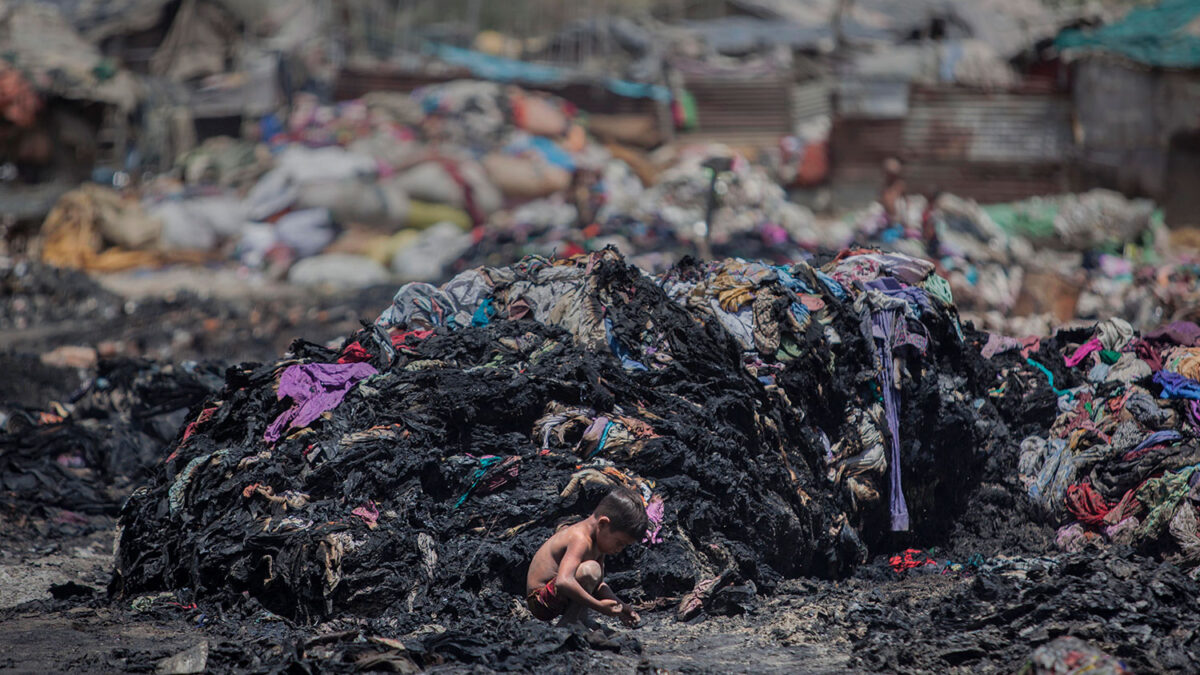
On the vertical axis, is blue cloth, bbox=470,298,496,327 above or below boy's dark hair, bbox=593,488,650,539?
above

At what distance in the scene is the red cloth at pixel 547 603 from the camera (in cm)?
441

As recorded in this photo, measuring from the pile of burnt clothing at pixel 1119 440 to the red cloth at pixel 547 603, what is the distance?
2875mm

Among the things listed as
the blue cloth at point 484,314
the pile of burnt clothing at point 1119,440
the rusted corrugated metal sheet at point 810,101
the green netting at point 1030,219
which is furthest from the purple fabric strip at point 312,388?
the rusted corrugated metal sheet at point 810,101

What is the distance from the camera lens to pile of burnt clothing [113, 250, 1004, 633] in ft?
15.8

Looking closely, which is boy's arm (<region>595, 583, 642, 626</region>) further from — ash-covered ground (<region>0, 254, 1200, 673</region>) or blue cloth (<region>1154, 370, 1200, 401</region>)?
blue cloth (<region>1154, 370, 1200, 401</region>)

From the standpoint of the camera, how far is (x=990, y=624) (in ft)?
14.1

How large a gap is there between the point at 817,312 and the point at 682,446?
51.6 inches

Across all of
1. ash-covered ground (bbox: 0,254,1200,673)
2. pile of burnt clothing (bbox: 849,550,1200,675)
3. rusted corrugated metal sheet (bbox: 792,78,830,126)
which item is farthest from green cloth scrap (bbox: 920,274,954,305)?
rusted corrugated metal sheet (bbox: 792,78,830,126)

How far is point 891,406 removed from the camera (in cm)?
579

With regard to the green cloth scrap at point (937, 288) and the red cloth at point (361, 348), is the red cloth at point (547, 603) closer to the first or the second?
the red cloth at point (361, 348)

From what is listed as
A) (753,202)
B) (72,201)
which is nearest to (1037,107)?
(753,202)

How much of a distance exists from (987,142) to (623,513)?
1379cm

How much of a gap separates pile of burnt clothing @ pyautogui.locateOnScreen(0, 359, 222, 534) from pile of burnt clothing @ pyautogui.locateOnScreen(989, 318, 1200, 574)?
5115 mm

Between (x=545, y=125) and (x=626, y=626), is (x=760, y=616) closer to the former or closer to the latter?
(x=626, y=626)
